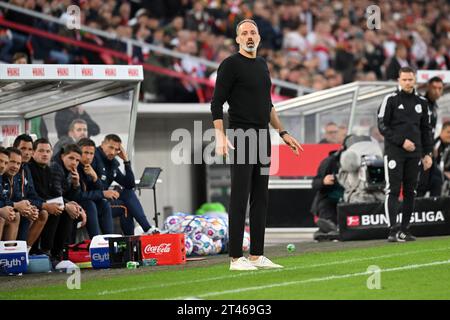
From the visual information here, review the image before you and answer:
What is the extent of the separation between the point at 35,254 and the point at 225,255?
7.53ft

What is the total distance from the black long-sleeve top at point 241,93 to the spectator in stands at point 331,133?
25.4 ft

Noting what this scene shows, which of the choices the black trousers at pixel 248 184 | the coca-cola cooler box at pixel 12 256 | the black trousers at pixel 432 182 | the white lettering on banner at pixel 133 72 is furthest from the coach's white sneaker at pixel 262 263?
the black trousers at pixel 432 182

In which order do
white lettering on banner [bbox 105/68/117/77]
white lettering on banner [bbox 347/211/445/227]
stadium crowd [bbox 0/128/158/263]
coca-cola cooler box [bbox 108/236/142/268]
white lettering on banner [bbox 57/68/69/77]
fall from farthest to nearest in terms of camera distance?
white lettering on banner [bbox 347/211/445/227], white lettering on banner [bbox 105/68/117/77], white lettering on banner [bbox 57/68/69/77], stadium crowd [bbox 0/128/158/263], coca-cola cooler box [bbox 108/236/142/268]

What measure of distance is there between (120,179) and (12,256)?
3.50 m

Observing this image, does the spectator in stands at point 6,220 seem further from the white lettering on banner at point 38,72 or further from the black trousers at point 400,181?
the black trousers at point 400,181

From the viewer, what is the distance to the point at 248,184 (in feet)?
34.2

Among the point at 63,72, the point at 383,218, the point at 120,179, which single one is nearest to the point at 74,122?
the point at 120,179

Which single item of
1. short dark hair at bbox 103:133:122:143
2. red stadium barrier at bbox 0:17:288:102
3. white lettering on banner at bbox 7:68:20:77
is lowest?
short dark hair at bbox 103:133:122:143

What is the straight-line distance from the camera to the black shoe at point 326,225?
1593cm

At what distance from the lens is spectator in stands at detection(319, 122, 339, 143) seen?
59.5ft

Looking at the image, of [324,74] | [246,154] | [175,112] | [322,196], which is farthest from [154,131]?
[246,154]

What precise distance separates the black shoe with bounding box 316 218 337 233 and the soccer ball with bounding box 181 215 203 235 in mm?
2484

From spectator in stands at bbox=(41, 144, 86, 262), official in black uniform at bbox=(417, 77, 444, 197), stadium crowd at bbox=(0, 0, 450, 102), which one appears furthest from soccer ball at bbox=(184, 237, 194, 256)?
stadium crowd at bbox=(0, 0, 450, 102)

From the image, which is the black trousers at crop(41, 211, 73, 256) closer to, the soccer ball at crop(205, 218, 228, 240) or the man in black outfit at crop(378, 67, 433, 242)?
the soccer ball at crop(205, 218, 228, 240)
